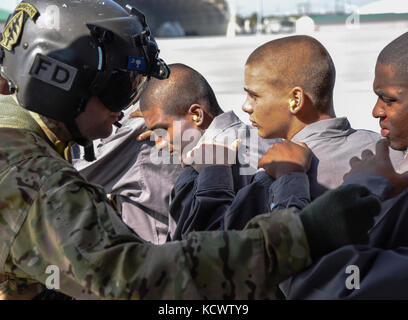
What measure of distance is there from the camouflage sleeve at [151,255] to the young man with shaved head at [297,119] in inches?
25.5

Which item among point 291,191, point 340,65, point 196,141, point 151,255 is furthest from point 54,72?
point 340,65

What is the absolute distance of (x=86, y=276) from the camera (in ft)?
4.83

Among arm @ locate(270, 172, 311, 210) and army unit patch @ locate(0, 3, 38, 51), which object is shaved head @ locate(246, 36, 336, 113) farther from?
army unit patch @ locate(0, 3, 38, 51)

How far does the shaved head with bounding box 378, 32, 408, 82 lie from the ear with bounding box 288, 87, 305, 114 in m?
0.48

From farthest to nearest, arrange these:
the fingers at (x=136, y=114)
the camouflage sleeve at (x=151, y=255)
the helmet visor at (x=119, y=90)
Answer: the fingers at (x=136, y=114)
the helmet visor at (x=119, y=90)
the camouflage sleeve at (x=151, y=255)

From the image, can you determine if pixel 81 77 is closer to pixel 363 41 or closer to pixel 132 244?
pixel 132 244

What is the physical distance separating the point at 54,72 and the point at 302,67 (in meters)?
1.41

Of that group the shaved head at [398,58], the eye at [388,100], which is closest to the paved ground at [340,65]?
the shaved head at [398,58]

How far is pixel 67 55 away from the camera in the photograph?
1844 mm

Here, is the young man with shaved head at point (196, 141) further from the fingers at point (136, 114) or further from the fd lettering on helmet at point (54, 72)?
the fd lettering on helmet at point (54, 72)

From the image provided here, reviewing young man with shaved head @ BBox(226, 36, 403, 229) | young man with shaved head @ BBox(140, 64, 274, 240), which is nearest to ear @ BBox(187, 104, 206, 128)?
young man with shaved head @ BBox(140, 64, 274, 240)

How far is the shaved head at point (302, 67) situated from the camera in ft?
9.04

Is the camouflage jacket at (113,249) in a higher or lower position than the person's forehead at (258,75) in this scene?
lower

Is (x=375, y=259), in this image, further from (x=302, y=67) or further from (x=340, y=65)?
(x=340, y=65)
